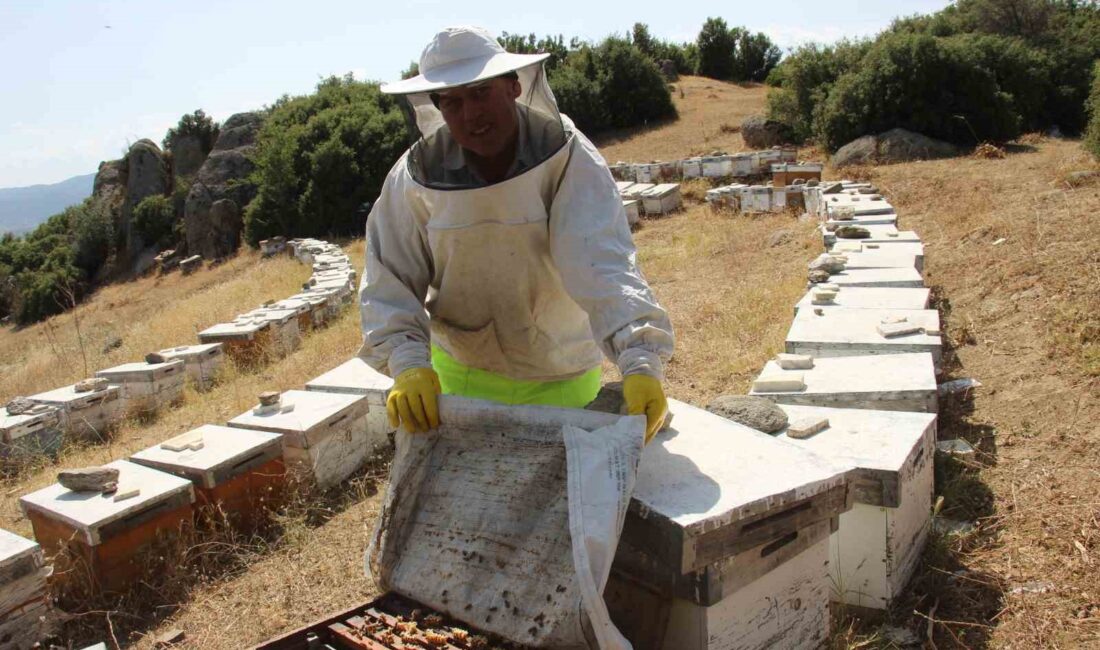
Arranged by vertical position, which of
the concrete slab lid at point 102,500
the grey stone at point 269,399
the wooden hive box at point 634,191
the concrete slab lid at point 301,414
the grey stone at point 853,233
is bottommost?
the concrete slab lid at point 102,500

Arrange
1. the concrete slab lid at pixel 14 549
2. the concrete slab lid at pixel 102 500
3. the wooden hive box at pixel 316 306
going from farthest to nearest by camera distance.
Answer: the wooden hive box at pixel 316 306
the concrete slab lid at pixel 102 500
the concrete slab lid at pixel 14 549

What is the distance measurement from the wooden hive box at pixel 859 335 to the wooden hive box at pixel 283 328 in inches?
202

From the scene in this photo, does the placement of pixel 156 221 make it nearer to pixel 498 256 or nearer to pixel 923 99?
pixel 923 99

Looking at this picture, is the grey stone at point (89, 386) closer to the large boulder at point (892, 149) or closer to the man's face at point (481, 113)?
the man's face at point (481, 113)

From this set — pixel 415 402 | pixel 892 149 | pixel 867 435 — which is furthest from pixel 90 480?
pixel 892 149

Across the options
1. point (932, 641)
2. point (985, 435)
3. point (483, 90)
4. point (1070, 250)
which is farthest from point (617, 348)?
point (1070, 250)

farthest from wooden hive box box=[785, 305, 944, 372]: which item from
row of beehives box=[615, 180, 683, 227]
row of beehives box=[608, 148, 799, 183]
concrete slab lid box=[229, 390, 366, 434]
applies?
row of beehives box=[608, 148, 799, 183]

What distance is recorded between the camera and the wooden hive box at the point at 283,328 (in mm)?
7684

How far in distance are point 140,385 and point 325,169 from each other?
15.0 meters

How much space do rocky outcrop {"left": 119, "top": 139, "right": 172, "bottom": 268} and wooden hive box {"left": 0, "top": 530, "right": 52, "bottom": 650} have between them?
26.9m

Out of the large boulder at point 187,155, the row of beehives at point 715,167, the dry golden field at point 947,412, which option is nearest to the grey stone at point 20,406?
the dry golden field at point 947,412

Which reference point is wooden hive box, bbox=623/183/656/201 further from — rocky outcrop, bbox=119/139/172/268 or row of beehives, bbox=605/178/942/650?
rocky outcrop, bbox=119/139/172/268

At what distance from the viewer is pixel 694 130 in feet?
71.0

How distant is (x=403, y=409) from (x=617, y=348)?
24.6 inches
